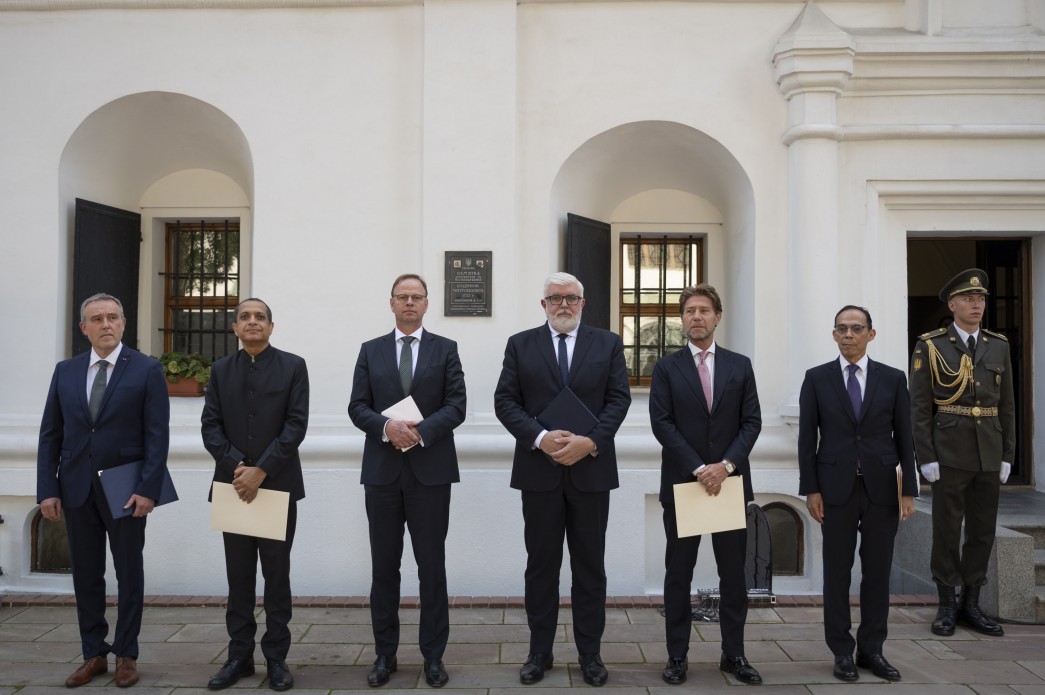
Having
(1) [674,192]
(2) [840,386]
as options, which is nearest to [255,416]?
(2) [840,386]

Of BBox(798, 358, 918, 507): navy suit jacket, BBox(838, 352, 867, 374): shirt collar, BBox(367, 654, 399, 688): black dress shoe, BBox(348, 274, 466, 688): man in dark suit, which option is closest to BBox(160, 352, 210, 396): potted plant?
BBox(348, 274, 466, 688): man in dark suit

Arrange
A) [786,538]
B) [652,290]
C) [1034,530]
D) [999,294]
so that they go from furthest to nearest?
[999,294]
[652,290]
[786,538]
[1034,530]

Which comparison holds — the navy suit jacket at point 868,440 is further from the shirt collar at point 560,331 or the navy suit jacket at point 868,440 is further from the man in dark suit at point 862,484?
the shirt collar at point 560,331

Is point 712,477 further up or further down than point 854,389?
further down

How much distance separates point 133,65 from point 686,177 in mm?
4372

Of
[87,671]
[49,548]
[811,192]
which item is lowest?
[87,671]

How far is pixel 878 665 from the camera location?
4.66m

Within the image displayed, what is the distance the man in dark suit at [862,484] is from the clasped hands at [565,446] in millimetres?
1332

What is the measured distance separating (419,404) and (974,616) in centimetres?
364

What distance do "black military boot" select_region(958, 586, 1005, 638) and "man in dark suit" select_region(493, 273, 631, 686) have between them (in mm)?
2465

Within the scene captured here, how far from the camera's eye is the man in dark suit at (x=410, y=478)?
4.62m

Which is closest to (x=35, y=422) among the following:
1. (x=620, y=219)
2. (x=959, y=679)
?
(x=620, y=219)

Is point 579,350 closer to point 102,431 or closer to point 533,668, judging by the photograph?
point 533,668

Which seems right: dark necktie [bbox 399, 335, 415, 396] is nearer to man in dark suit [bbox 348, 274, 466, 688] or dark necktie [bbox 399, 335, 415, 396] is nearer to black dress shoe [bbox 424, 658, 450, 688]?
man in dark suit [bbox 348, 274, 466, 688]
